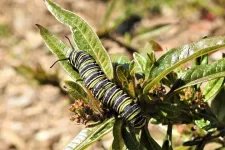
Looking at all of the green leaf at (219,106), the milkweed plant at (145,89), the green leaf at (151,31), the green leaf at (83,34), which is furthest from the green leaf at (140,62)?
the green leaf at (151,31)

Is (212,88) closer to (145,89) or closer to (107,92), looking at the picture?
(145,89)

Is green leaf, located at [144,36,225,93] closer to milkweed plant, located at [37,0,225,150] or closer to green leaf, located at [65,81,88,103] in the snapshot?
milkweed plant, located at [37,0,225,150]

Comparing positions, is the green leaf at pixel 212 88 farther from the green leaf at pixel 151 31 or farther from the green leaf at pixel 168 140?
the green leaf at pixel 151 31

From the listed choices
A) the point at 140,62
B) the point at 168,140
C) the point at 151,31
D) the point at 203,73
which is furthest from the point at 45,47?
the point at 203,73

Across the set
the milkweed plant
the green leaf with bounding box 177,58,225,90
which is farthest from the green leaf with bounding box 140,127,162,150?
the green leaf with bounding box 177,58,225,90

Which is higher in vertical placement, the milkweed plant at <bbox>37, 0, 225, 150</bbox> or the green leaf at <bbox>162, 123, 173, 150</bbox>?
the milkweed plant at <bbox>37, 0, 225, 150</bbox>

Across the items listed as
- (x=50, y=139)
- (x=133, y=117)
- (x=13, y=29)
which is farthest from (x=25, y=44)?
(x=133, y=117)

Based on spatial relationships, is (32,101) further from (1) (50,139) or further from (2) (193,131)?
(2) (193,131)
